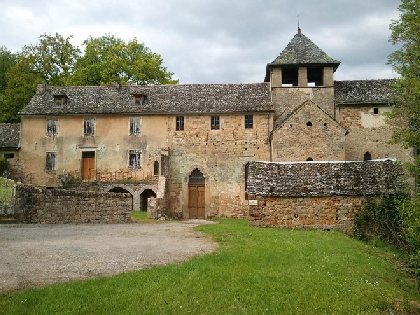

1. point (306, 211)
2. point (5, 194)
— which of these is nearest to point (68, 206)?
point (5, 194)

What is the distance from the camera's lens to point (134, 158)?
112 feet

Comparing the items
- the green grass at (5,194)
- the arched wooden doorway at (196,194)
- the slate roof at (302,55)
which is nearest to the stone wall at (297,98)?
the slate roof at (302,55)

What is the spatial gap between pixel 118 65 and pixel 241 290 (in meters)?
40.2

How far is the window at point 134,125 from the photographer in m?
34.2

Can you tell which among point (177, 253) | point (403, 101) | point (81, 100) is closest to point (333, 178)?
point (403, 101)

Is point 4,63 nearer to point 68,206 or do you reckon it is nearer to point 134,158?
point 134,158

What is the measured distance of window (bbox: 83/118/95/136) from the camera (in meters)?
34.5

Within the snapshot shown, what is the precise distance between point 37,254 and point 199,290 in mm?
5390

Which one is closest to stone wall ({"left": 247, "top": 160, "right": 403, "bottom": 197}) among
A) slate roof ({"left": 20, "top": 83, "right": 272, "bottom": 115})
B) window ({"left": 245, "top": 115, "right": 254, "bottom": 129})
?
window ({"left": 245, "top": 115, "right": 254, "bottom": 129})

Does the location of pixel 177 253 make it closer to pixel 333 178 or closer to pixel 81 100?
pixel 333 178

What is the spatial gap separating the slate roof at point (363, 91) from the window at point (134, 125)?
569 inches

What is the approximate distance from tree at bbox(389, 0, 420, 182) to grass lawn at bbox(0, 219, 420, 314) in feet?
17.6

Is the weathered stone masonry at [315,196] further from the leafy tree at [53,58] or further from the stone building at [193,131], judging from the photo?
the leafy tree at [53,58]

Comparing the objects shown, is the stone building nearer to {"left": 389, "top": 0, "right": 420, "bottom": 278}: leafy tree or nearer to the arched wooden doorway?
the arched wooden doorway
